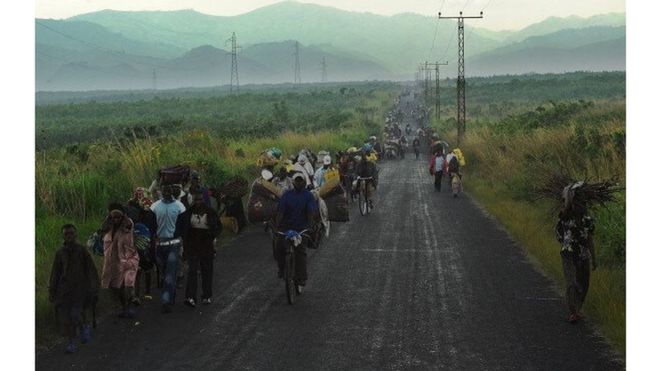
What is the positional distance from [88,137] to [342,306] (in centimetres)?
6426

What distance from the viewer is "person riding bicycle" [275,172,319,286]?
41.4 feet

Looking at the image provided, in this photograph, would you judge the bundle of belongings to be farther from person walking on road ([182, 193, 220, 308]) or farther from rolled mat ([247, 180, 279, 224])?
person walking on road ([182, 193, 220, 308])

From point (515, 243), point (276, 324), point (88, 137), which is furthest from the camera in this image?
point (88, 137)

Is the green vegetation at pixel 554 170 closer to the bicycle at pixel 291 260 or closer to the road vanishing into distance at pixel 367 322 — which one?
the road vanishing into distance at pixel 367 322

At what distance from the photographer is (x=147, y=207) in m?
12.3

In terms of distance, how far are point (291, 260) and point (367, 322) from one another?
1960 millimetres

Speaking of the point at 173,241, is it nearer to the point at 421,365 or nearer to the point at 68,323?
the point at 68,323

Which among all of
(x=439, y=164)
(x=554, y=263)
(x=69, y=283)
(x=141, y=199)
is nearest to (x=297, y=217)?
(x=141, y=199)

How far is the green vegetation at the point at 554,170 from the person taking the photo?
40.2 ft

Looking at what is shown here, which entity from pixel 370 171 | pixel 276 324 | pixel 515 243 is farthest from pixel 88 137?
pixel 276 324

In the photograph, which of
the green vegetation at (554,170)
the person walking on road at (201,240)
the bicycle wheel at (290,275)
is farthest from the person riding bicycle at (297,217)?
the green vegetation at (554,170)

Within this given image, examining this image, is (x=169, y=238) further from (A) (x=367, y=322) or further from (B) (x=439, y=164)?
(B) (x=439, y=164)

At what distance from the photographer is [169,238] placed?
11883 mm

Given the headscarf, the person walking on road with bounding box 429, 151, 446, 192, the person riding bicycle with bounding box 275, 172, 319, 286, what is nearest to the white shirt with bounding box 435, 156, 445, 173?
the person walking on road with bounding box 429, 151, 446, 192
